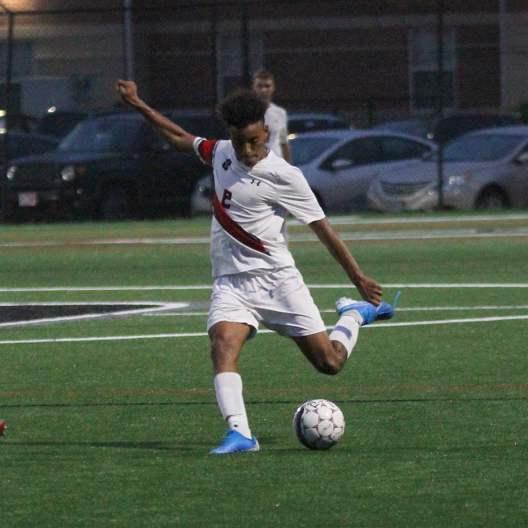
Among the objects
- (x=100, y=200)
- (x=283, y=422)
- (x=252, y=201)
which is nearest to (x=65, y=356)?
(x=283, y=422)

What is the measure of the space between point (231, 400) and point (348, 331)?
1159 mm

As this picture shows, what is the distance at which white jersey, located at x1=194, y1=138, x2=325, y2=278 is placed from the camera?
29.7 ft

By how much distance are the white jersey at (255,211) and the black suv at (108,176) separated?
2139cm

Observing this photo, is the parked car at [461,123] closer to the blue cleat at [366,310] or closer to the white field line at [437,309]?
the white field line at [437,309]

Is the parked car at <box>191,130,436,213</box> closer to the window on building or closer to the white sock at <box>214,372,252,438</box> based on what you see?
the window on building

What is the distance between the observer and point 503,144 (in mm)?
30734

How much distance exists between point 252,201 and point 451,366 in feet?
11.6

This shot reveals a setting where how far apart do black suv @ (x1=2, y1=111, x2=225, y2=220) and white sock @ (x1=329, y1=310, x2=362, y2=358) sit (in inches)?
814

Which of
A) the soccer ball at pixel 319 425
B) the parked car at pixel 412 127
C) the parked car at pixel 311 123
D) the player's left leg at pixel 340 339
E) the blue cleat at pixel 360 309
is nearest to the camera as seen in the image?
the soccer ball at pixel 319 425

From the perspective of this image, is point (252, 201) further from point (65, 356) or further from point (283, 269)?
point (65, 356)

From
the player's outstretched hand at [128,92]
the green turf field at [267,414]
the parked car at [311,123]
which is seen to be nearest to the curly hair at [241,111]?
the player's outstretched hand at [128,92]

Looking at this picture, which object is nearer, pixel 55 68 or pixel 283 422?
pixel 283 422

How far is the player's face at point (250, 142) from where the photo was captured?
8.86m

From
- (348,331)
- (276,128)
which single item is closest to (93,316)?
(276,128)
